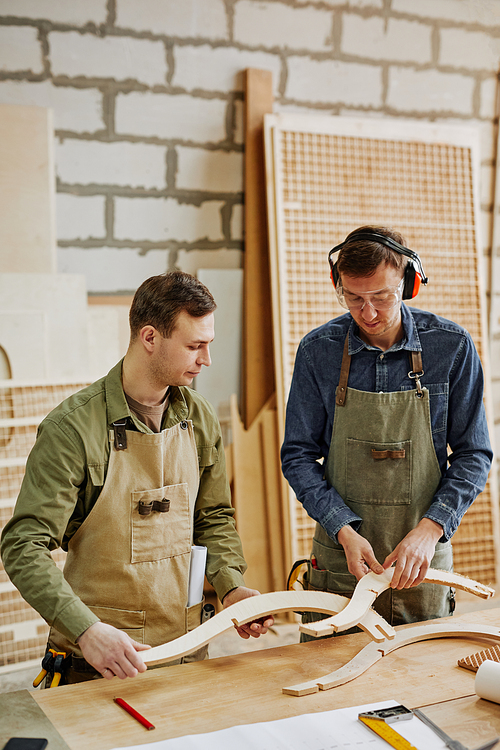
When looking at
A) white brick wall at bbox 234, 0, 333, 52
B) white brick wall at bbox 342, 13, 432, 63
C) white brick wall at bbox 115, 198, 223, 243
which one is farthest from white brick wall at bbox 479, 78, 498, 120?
white brick wall at bbox 115, 198, 223, 243

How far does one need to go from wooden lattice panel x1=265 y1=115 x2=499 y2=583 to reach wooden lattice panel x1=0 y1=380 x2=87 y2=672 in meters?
1.24

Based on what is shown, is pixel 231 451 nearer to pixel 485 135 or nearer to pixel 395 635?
pixel 395 635

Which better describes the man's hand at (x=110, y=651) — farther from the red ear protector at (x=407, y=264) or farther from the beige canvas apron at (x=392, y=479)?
the red ear protector at (x=407, y=264)

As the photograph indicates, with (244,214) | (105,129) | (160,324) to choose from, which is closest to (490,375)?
(244,214)

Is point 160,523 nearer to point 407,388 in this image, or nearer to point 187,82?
point 407,388

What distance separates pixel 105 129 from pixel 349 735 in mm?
2972

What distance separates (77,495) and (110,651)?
403 mm

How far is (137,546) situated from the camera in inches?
67.1

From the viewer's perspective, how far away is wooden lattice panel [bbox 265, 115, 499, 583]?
3.48 m

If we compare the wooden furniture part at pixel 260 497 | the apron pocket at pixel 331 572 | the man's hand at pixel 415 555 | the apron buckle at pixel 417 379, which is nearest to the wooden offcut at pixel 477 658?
the man's hand at pixel 415 555

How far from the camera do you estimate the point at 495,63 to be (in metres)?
4.05

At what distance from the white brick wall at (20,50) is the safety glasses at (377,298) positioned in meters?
2.19

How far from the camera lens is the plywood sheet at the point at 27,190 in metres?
3.08

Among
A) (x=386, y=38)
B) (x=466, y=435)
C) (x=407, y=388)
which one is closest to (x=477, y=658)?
(x=466, y=435)
